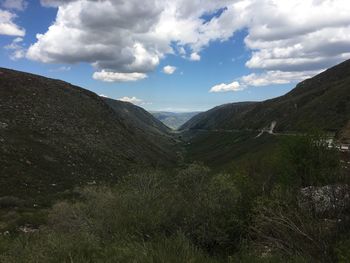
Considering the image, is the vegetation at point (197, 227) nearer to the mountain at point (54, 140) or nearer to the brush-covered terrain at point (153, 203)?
the brush-covered terrain at point (153, 203)

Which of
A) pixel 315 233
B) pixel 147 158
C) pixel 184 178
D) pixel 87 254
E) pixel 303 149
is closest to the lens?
pixel 315 233

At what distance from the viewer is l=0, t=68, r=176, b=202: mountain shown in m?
48.4

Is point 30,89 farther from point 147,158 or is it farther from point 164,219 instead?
point 164,219

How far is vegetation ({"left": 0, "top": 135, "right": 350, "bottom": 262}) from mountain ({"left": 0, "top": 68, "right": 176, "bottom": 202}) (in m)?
15.8

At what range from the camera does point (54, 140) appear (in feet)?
213

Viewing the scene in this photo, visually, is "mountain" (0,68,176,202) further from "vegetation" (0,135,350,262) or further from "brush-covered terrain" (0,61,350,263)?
"vegetation" (0,135,350,262)

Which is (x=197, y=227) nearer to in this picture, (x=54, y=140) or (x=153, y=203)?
(x=153, y=203)

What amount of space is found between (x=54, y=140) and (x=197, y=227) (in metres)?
51.6

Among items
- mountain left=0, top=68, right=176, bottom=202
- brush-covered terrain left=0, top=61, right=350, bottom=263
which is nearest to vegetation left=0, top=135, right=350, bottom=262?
brush-covered terrain left=0, top=61, right=350, bottom=263

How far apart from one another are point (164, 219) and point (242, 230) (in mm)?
3175

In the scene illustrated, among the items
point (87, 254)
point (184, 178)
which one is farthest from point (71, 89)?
point (87, 254)

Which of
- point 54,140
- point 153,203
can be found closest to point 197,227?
point 153,203

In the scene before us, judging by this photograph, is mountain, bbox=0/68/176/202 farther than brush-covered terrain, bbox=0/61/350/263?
Yes

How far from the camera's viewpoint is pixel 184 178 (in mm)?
20375
